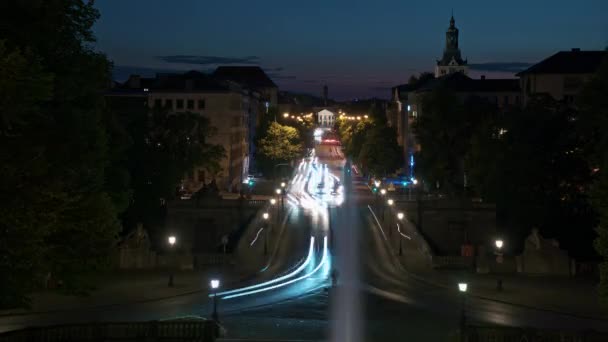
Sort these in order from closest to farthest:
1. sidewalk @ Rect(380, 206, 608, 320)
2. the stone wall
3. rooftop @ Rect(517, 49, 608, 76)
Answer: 1. sidewalk @ Rect(380, 206, 608, 320)
2. the stone wall
3. rooftop @ Rect(517, 49, 608, 76)

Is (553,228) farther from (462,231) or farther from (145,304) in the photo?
(145,304)

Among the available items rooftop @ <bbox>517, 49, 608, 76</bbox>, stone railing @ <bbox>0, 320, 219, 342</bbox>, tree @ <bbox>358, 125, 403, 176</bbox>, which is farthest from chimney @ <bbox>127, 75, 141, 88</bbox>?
stone railing @ <bbox>0, 320, 219, 342</bbox>

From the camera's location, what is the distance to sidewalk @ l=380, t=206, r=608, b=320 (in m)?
35.4

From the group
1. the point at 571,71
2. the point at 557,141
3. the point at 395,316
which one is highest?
the point at 571,71

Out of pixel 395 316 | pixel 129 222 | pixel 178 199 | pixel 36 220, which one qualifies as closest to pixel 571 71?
pixel 178 199

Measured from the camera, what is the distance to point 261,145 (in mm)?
118875

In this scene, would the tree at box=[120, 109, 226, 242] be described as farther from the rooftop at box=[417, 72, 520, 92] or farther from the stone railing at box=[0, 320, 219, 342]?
the rooftop at box=[417, 72, 520, 92]

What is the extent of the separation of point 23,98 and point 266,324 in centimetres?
1415

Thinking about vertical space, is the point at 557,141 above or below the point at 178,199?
above

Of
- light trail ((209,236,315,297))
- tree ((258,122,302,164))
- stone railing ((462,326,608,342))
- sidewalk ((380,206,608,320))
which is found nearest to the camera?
stone railing ((462,326,608,342))

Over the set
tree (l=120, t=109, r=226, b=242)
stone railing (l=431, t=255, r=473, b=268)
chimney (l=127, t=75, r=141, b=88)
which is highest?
chimney (l=127, t=75, r=141, b=88)

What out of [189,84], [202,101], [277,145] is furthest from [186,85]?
[277,145]

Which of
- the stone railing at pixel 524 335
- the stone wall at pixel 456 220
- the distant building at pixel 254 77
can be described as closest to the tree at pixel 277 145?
the stone wall at pixel 456 220

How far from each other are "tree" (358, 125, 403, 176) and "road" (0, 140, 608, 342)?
172 feet
